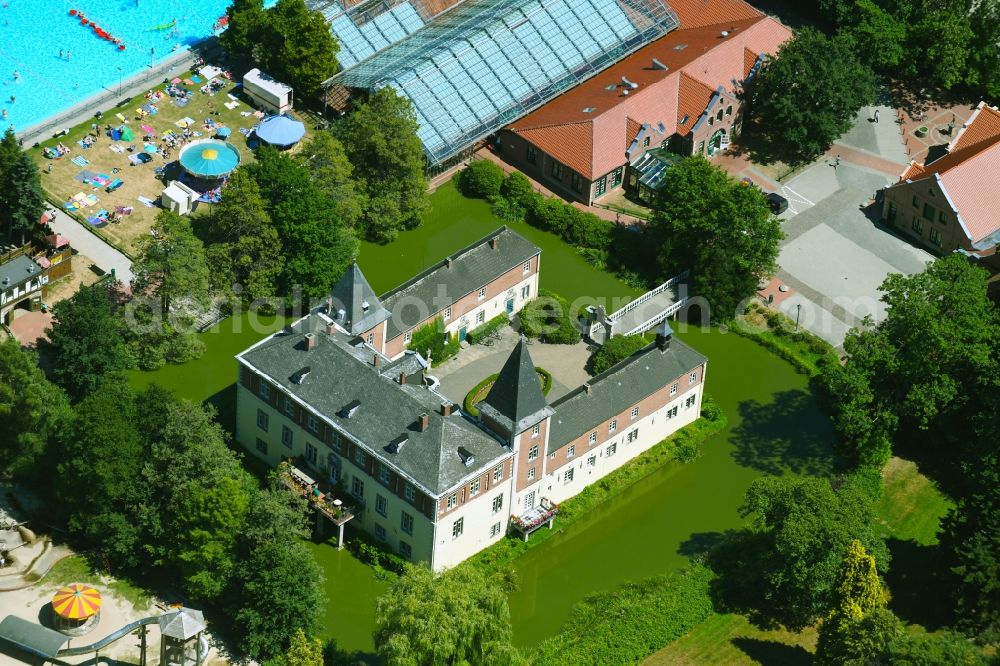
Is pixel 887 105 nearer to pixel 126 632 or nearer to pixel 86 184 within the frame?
pixel 86 184

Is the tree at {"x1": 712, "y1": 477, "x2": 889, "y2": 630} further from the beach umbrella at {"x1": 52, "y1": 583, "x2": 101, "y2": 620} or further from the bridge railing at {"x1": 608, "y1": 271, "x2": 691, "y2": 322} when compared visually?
the beach umbrella at {"x1": 52, "y1": 583, "x2": 101, "y2": 620}

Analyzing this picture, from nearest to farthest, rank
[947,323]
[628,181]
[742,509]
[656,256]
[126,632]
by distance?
[126,632] → [742,509] → [947,323] → [656,256] → [628,181]

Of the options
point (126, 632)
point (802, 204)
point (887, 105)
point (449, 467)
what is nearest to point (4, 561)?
point (126, 632)

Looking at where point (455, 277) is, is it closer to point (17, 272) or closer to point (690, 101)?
point (17, 272)

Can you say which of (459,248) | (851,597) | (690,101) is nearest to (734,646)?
(851,597)

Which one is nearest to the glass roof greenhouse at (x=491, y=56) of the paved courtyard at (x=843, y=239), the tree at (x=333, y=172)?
the tree at (x=333, y=172)

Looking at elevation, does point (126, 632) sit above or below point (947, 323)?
below
